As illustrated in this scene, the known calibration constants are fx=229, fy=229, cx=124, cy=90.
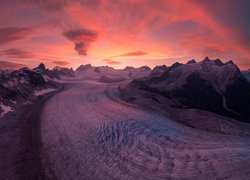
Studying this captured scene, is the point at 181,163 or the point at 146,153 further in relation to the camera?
the point at 146,153

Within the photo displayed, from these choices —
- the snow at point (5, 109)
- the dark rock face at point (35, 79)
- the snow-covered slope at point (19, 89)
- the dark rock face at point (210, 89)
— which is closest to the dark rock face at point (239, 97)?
the dark rock face at point (210, 89)

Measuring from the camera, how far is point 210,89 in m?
38.0

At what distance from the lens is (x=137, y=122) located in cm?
2317

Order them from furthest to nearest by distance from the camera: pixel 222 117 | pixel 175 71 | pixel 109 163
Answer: pixel 175 71 < pixel 222 117 < pixel 109 163

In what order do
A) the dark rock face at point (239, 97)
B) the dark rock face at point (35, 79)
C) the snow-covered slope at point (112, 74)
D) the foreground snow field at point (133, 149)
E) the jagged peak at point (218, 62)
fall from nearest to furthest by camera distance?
the foreground snow field at point (133, 149), the dark rock face at point (239, 97), the dark rock face at point (35, 79), the jagged peak at point (218, 62), the snow-covered slope at point (112, 74)

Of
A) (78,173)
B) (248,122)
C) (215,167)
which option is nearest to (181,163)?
(215,167)

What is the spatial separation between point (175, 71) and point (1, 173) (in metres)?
41.6

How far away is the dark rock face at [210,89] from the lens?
105 feet

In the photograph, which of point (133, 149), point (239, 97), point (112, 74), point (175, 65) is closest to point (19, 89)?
point (133, 149)

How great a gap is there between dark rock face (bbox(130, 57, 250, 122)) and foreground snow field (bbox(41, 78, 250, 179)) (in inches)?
412

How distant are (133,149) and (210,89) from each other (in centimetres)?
2550

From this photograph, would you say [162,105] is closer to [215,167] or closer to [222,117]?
[222,117]

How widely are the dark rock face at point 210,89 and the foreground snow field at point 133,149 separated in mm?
10467

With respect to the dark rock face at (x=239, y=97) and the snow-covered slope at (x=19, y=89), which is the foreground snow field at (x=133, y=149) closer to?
the snow-covered slope at (x=19, y=89)
